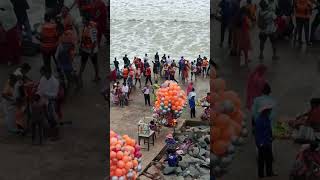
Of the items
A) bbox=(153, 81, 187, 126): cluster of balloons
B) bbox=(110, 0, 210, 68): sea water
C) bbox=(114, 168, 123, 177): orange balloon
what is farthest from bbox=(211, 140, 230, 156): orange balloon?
bbox=(110, 0, 210, 68): sea water

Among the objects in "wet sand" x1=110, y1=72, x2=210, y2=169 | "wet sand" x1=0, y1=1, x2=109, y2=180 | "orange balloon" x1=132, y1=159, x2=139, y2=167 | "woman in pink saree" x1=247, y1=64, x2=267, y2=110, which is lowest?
"wet sand" x1=110, y1=72, x2=210, y2=169

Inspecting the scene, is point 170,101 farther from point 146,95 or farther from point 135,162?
point 135,162

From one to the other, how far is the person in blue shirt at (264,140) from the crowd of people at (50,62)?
5.01 feet

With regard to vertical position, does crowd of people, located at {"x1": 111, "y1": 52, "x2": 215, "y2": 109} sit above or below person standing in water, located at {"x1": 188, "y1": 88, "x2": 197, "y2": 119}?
above

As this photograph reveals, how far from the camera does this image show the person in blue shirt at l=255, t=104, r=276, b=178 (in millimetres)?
5085

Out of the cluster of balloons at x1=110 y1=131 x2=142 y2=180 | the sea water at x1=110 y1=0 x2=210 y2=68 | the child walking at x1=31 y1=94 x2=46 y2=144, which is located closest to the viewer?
the child walking at x1=31 y1=94 x2=46 y2=144

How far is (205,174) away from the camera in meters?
12.9

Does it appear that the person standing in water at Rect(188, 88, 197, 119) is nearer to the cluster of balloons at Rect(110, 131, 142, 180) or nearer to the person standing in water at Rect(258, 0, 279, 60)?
the cluster of balloons at Rect(110, 131, 142, 180)

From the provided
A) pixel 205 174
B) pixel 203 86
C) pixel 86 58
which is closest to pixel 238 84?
pixel 86 58

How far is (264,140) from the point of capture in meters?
5.12

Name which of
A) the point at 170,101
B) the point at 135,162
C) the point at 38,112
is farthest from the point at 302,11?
the point at 170,101

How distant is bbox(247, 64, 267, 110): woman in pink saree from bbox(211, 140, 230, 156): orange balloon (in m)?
0.46

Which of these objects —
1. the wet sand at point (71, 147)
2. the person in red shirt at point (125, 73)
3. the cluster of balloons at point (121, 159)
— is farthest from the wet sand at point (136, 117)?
the wet sand at point (71, 147)

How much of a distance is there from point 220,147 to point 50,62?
170 centimetres
